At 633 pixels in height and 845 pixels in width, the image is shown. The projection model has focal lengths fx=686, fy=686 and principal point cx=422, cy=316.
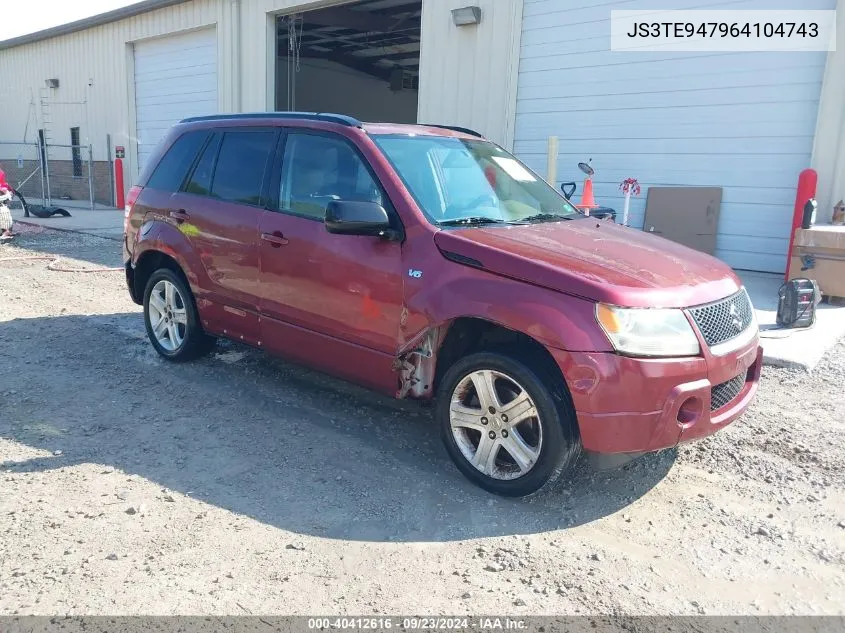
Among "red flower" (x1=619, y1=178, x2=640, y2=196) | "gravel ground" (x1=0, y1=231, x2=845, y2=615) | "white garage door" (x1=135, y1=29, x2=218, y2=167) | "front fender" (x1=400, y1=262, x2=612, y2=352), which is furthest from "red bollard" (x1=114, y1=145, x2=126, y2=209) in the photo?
"front fender" (x1=400, y1=262, x2=612, y2=352)

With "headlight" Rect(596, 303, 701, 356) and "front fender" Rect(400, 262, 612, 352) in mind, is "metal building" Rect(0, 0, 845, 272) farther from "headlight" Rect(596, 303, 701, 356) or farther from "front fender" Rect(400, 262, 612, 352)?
"front fender" Rect(400, 262, 612, 352)

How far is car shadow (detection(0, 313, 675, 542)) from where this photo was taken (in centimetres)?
337

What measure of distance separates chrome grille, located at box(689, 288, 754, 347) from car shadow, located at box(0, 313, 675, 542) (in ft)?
2.95

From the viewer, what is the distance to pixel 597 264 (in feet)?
11.2

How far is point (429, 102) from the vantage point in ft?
40.0

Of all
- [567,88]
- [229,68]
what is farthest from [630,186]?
[229,68]

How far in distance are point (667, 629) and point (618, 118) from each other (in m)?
8.81

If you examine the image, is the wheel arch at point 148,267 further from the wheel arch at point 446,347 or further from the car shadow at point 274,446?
the wheel arch at point 446,347

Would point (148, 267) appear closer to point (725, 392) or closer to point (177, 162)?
point (177, 162)

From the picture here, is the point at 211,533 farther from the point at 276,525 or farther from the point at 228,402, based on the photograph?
the point at 228,402

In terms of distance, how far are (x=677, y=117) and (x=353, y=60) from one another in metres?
16.2

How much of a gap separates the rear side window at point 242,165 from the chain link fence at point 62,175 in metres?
15.8

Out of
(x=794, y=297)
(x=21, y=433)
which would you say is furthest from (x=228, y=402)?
(x=794, y=297)

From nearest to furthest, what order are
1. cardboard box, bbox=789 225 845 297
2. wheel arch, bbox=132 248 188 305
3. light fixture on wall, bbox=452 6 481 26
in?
wheel arch, bbox=132 248 188 305
cardboard box, bbox=789 225 845 297
light fixture on wall, bbox=452 6 481 26
